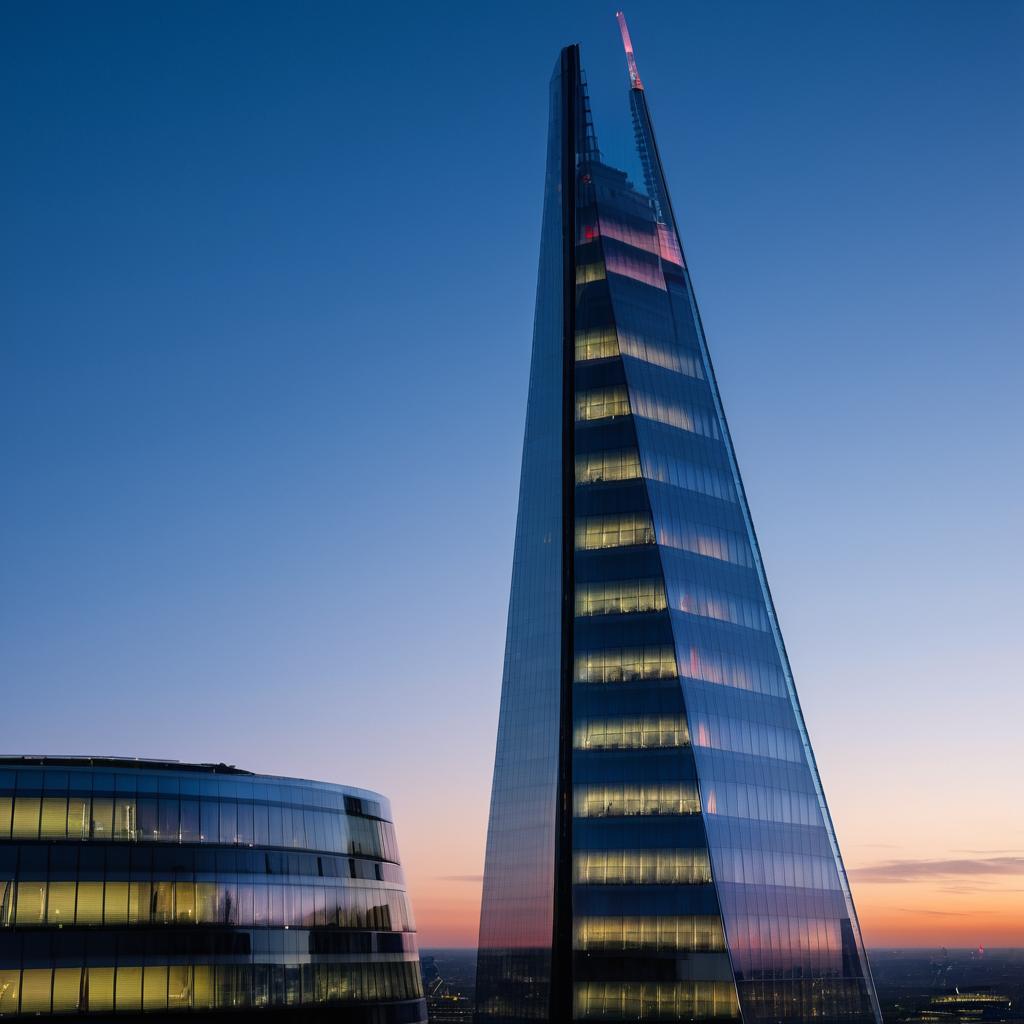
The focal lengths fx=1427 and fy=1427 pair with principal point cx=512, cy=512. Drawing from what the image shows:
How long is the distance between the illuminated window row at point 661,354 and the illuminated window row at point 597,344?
0.88 m

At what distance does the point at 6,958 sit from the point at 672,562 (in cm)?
7858

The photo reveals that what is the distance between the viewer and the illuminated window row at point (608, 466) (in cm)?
15625

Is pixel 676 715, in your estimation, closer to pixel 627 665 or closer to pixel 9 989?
pixel 627 665

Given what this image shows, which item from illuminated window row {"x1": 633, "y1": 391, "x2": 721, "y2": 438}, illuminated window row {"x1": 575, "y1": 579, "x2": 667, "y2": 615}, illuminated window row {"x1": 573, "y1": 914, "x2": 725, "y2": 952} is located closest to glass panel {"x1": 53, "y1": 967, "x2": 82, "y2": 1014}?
illuminated window row {"x1": 573, "y1": 914, "x2": 725, "y2": 952}

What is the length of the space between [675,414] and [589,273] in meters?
19.4

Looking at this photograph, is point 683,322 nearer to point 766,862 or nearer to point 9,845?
point 766,862

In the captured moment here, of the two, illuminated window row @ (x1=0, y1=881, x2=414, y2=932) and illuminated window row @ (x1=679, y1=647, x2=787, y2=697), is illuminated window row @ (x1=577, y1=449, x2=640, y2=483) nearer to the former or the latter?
illuminated window row @ (x1=679, y1=647, x2=787, y2=697)

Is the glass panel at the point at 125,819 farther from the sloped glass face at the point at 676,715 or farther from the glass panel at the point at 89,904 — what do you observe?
the sloped glass face at the point at 676,715

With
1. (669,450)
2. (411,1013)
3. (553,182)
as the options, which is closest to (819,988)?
(411,1013)

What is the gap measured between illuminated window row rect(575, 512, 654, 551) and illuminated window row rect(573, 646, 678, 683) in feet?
38.8

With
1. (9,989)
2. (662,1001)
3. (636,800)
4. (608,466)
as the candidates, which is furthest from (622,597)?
(9,989)

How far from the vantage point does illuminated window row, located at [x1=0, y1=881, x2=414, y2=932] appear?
10398 centimetres

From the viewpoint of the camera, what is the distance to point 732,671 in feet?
502

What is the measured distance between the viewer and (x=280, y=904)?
11650 centimetres
